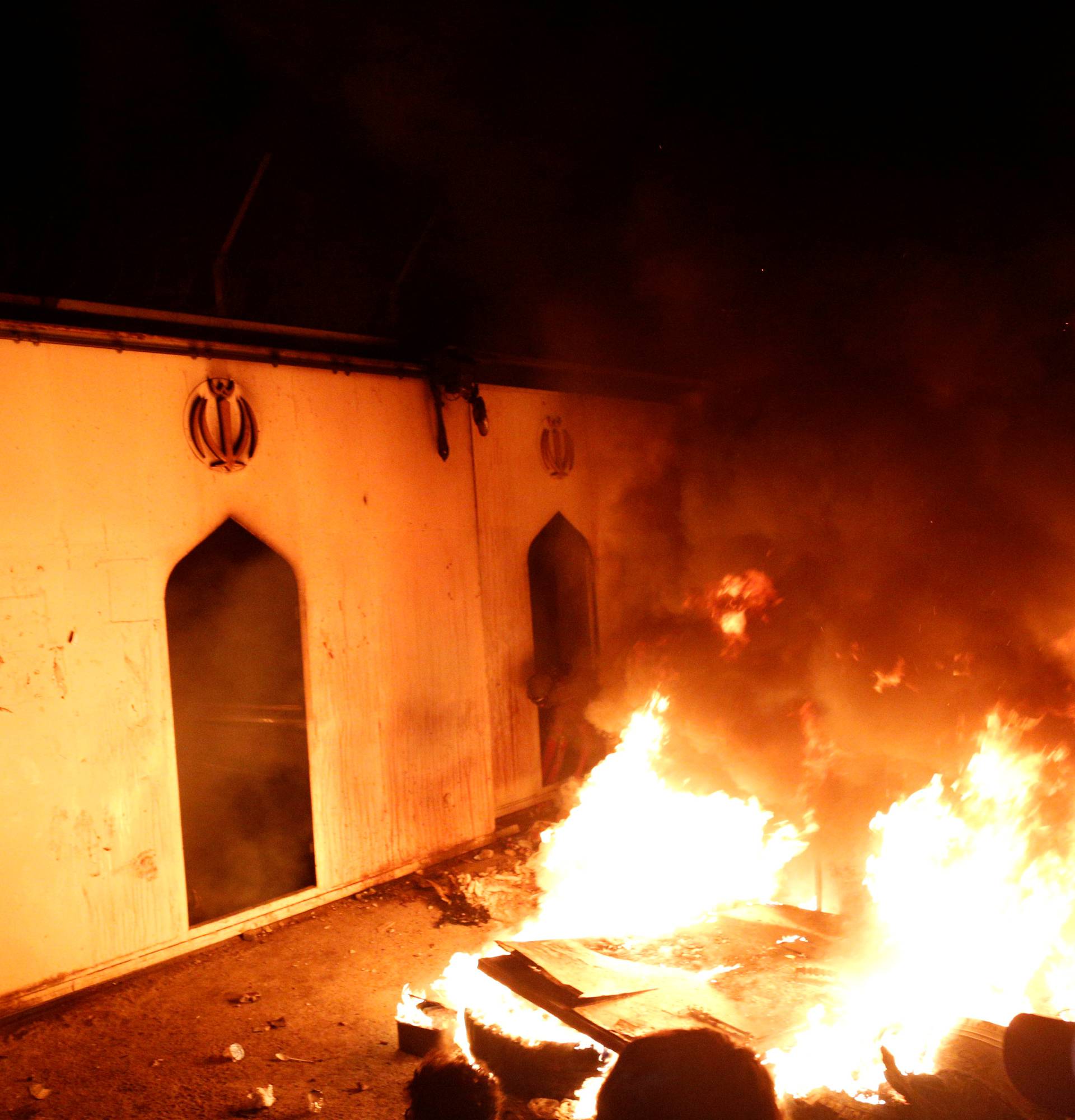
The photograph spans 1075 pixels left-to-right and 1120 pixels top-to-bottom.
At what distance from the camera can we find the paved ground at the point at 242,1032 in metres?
4.36

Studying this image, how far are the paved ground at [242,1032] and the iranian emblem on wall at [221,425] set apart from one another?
3.33 meters

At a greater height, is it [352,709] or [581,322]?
[581,322]

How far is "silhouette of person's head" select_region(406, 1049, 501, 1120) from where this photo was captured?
3.86m

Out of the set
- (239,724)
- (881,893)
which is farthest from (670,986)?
(239,724)

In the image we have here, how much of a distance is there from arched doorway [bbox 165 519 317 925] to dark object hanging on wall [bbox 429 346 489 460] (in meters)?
1.78

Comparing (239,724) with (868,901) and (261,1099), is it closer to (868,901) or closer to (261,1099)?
(261,1099)

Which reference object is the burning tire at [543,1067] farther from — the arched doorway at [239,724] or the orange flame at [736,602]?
the orange flame at [736,602]

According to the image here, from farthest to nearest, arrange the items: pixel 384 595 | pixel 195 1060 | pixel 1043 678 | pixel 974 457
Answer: pixel 974 457 → pixel 384 595 → pixel 1043 678 → pixel 195 1060

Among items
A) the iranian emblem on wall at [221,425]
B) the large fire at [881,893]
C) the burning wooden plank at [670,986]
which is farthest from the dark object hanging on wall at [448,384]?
the burning wooden plank at [670,986]

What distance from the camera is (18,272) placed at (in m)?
5.36

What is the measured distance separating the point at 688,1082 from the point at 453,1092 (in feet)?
4.18

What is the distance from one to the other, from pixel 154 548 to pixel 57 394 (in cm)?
109

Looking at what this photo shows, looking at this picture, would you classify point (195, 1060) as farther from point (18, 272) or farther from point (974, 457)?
point (974, 457)

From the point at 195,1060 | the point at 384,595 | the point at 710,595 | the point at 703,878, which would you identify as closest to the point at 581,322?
the point at 710,595
